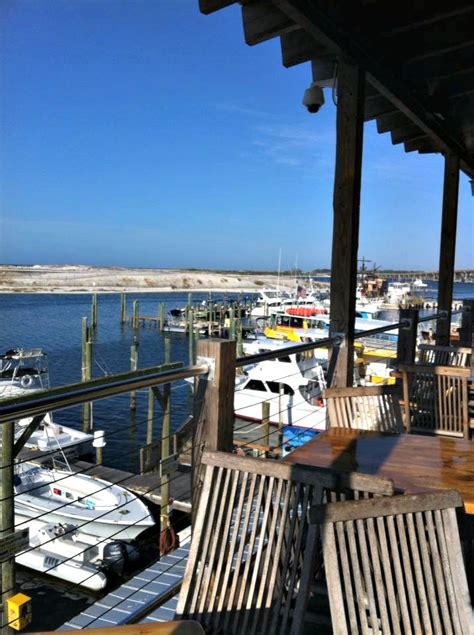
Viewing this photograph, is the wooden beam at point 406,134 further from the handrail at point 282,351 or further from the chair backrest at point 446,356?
the handrail at point 282,351

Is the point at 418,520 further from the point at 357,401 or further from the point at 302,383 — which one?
the point at 302,383

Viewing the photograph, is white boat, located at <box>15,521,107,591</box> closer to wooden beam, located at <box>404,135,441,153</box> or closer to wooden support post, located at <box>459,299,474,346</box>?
wooden support post, located at <box>459,299,474,346</box>

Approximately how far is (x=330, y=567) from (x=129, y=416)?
49.1 ft

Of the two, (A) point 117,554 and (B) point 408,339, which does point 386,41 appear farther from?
(A) point 117,554

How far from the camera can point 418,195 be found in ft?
48.9

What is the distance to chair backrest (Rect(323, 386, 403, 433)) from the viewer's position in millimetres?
2635

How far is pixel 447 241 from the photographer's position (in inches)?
250

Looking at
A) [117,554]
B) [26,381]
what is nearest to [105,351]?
[26,381]

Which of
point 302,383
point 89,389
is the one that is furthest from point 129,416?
point 89,389

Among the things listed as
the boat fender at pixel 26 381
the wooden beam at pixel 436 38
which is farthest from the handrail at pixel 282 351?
the boat fender at pixel 26 381

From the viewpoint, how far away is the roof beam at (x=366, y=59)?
2779 millimetres

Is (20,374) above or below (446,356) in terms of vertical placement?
below

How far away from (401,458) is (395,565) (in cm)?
86

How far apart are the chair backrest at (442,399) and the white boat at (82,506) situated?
19.6ft
